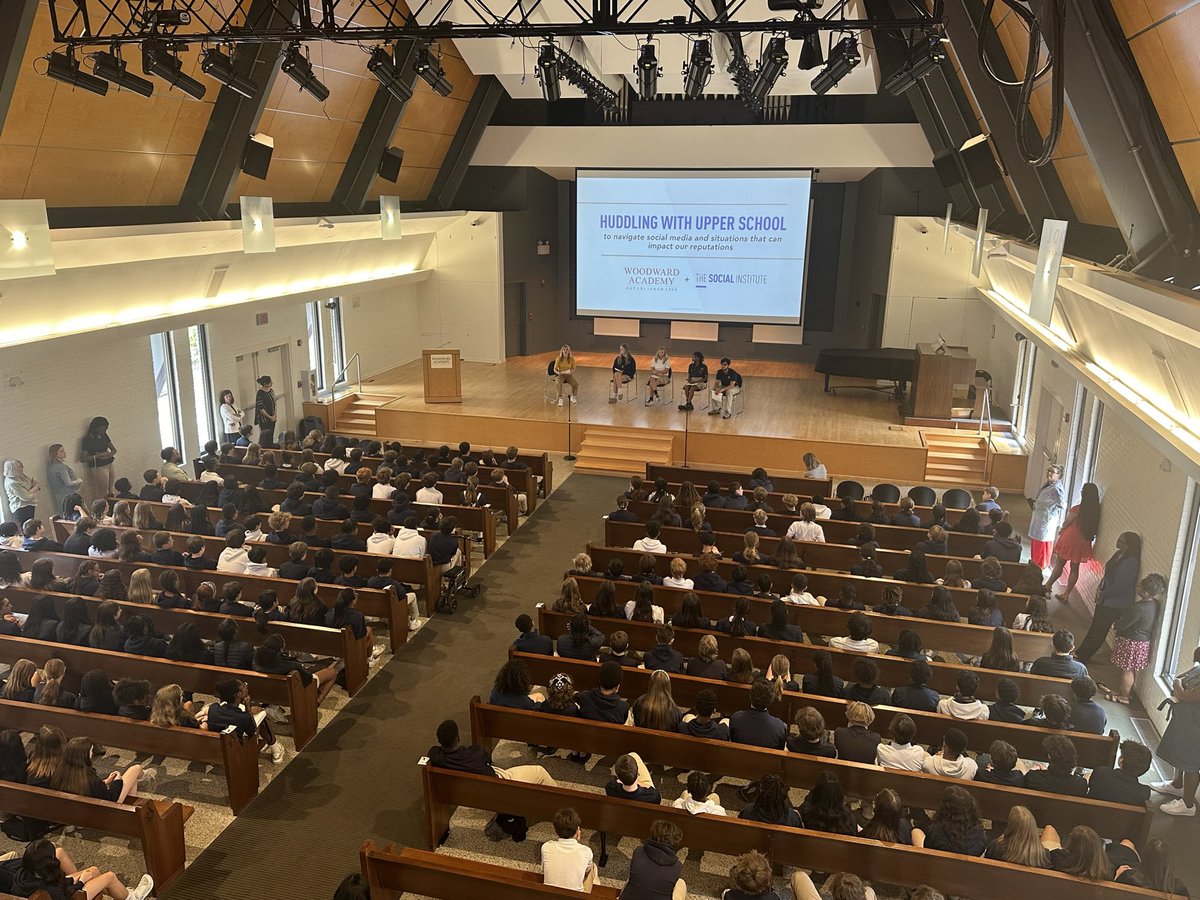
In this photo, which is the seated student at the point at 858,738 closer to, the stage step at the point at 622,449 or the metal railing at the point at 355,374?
the stage step at the point at 622,449

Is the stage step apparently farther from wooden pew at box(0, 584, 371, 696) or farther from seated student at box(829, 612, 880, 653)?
wooden pew at box(0, 584, 371, 696)

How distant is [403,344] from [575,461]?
7.44 meters

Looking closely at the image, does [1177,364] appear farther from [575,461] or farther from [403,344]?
[403,344]

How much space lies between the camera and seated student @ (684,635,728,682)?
6414 mm

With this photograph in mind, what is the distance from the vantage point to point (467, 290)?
65.8 feet

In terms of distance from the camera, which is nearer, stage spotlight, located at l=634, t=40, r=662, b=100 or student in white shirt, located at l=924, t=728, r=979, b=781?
student in white shirt, located at l=924, t=728, r=979, b=781

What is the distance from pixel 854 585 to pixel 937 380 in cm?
787

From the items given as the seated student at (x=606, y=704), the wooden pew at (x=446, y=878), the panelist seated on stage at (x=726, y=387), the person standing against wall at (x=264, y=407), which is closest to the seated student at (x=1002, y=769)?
the seated student at (x=606, y=704)

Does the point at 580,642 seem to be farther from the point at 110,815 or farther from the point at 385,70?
A: the point at 385,70

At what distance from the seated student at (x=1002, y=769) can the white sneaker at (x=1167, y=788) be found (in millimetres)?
1954

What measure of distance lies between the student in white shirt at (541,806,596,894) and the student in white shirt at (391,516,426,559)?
15.3 ft

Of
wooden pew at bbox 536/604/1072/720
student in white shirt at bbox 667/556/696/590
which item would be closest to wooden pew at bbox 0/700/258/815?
wooden pew at bbox 536/604/1072/720

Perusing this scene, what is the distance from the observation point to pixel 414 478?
38.3 ft

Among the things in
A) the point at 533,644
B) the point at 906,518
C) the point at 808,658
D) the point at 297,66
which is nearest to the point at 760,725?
the point at 808,658
